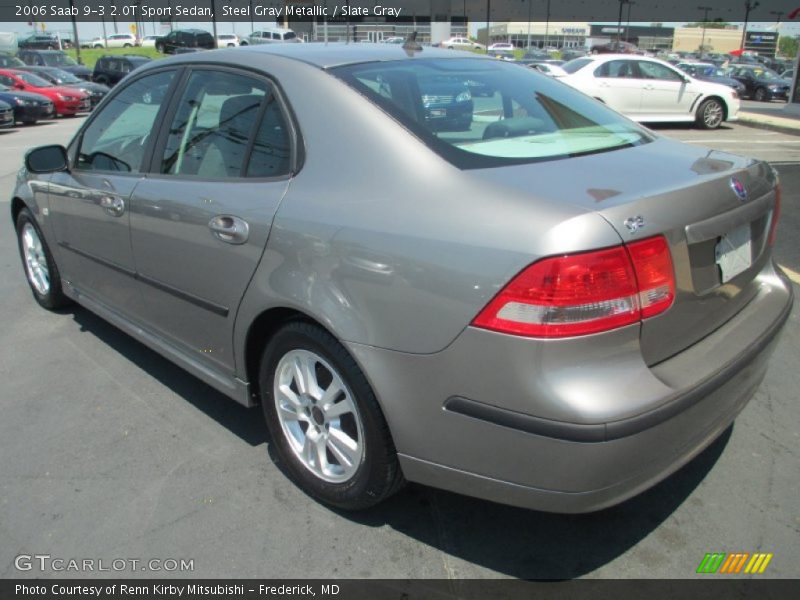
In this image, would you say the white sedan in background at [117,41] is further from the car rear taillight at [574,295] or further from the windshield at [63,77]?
the car rear taillight at [574,295]

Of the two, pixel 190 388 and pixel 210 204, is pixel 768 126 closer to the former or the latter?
pixel 190 388

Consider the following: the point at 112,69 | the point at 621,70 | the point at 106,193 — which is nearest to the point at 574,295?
the point at 106,193

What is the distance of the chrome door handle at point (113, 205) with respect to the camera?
3265 mm

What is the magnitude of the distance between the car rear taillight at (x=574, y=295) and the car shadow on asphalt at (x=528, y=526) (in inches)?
37.2

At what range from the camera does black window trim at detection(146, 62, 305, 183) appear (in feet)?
8.18

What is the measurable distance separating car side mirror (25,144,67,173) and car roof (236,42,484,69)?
1.50m

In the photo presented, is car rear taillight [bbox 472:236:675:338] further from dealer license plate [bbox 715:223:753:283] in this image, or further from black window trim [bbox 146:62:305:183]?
black window trim [bbox 146:62:305:183]

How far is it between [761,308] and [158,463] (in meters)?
2.55

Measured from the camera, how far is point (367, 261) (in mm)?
2117

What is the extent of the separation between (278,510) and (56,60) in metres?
33.5

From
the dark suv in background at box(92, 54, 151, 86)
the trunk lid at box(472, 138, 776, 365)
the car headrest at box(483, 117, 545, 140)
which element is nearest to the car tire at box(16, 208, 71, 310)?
the car headrest at box(483, 117, 545, 140)

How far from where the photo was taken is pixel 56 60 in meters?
30.1
